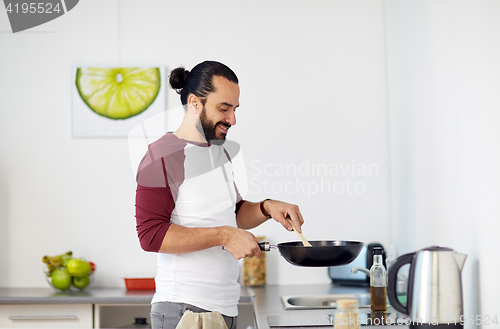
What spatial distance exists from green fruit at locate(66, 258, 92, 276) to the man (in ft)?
3.19

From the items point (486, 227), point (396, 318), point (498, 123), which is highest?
point (498, 123)

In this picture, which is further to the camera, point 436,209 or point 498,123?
point 436,209

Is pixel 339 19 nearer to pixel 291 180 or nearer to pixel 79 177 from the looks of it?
pixel 291 180

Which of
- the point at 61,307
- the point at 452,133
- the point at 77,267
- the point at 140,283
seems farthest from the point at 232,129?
the point at 452,133

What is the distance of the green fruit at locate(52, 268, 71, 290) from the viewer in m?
2.23

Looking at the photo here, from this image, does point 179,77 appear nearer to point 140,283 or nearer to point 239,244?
point 239,244

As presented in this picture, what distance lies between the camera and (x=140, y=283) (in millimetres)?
2250

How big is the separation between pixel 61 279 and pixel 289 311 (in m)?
1.12

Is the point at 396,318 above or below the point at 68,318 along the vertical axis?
above

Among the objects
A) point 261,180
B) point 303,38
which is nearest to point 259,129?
point 261,180

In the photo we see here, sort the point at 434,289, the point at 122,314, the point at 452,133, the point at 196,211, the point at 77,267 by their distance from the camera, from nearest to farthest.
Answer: the point at 434,289, the point at 196,211, the point at 452,133, the point at 77,267, the point at 122,314

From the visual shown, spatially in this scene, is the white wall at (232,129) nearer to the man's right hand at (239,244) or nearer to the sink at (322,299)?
the sink at (322,299)

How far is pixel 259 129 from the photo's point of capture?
8.16ft

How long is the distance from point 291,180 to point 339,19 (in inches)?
33.4
